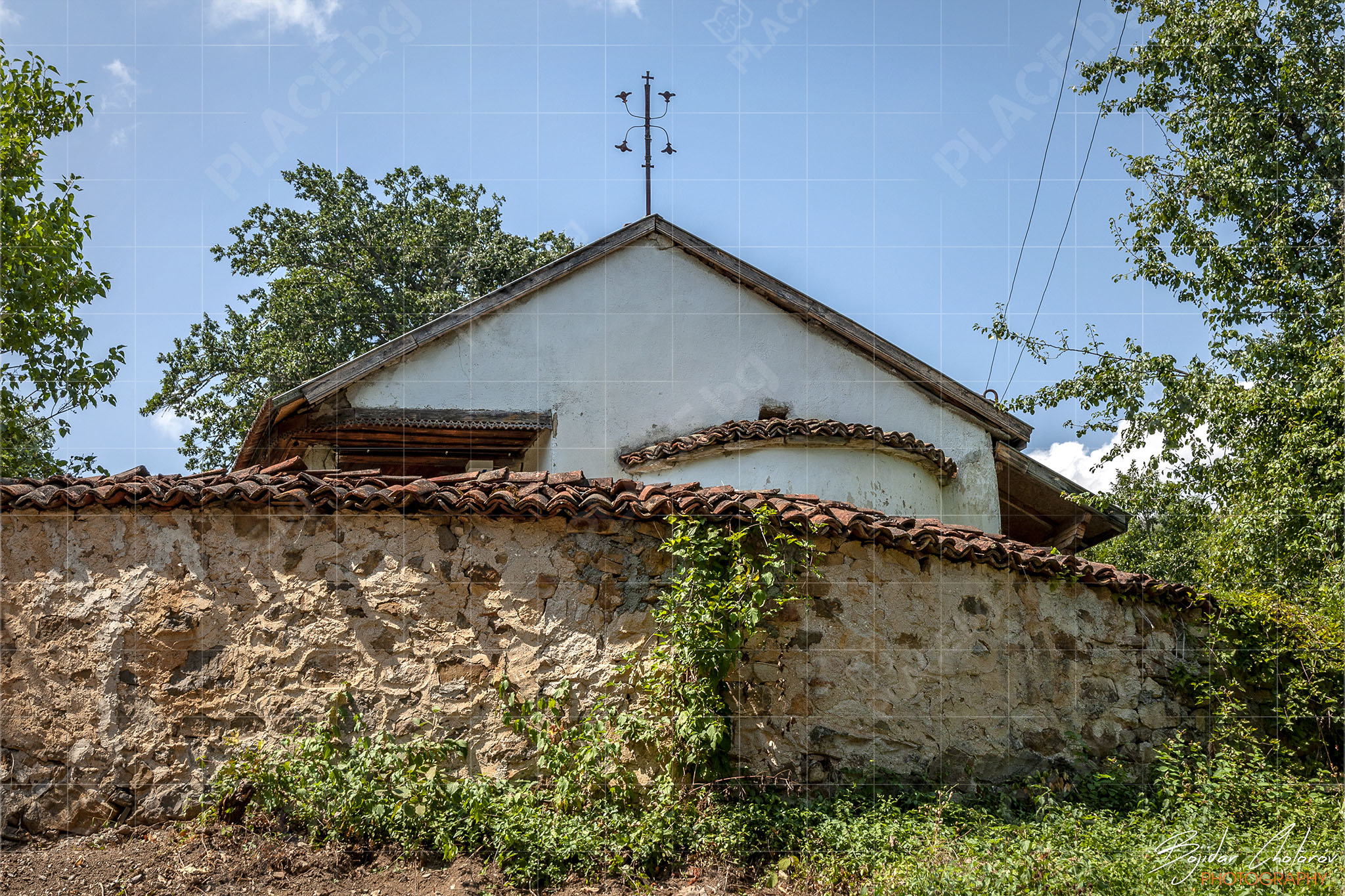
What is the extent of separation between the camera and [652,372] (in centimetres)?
A: 1067

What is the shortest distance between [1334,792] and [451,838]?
5.96 metres

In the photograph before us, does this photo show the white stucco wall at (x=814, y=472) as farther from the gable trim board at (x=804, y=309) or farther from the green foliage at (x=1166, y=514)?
the green foliage at (x=1166, y=514)

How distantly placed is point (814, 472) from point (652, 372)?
2.53m

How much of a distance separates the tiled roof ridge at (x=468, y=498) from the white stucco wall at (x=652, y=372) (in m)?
3.99

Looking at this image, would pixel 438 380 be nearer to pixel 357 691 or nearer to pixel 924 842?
pixel 357 691

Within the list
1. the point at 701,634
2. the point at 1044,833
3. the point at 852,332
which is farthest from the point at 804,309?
the point at 1044,833

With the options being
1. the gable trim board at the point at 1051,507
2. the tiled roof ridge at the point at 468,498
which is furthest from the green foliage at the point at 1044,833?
the gable trim board at the point at 1051,507

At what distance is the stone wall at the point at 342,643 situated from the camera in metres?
5.30

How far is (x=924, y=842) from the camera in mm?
5059

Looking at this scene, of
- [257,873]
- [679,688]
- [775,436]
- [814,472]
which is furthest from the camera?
[814,472]

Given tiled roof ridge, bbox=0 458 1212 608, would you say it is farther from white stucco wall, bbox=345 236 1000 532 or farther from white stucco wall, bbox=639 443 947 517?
white stucco wall, bbox=345 236 1000 532

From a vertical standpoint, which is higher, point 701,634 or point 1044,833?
point 701,634

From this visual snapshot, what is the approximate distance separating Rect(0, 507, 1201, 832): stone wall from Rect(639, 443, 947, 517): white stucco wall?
3.11 m
